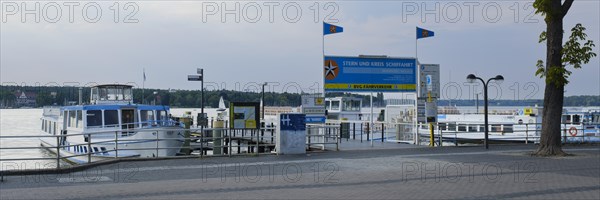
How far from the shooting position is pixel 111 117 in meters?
29.0

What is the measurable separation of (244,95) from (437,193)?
5340 cm

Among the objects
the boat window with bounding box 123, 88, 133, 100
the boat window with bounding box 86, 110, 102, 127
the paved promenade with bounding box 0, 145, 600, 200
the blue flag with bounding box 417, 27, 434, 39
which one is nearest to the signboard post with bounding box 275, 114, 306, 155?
the paved promenade with bounding box 0, 145, 600, 200

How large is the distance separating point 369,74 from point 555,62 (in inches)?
267

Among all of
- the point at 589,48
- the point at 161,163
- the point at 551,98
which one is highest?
the point at 589,48

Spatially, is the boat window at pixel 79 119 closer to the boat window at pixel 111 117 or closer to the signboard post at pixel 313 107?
the boat window at pixel 111 117

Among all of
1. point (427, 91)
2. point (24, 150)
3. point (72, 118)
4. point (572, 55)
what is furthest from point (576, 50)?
point (24, 150)

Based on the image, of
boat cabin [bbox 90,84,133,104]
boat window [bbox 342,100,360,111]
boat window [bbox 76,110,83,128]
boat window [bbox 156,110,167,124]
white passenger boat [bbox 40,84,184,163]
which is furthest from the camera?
boat window [bbox 342,100,360,111]

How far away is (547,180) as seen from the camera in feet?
41.3

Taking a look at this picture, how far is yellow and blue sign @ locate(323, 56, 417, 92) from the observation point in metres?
22.5

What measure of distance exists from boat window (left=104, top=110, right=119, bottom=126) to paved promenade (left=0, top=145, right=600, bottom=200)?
12.9m

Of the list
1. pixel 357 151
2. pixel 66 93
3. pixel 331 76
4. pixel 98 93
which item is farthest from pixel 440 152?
pixel 66 93

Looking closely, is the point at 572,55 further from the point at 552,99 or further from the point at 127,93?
the point at 127,93

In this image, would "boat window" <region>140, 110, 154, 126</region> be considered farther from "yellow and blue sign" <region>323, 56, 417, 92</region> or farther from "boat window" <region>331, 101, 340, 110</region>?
"boat window" <region>331, 101, 340, 110</region>

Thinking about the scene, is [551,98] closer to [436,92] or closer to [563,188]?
[436,92]
